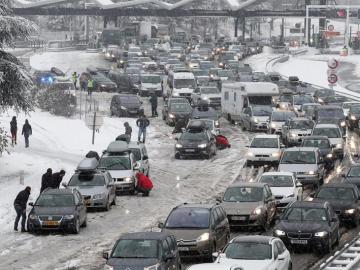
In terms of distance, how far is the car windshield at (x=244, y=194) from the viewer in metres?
31.5

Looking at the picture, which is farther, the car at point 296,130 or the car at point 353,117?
the car at point 353,117

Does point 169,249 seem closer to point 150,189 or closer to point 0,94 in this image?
point 150,189

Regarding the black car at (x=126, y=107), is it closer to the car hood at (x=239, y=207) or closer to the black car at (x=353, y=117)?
the black car at (x=353, y=117)

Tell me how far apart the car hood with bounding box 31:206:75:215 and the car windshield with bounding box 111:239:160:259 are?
753cm

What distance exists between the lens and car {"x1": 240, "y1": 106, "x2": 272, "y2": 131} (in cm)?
5916

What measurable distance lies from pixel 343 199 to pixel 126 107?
35013 millimetres

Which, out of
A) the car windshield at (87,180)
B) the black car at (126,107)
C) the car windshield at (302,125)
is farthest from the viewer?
the black car at (126,107)

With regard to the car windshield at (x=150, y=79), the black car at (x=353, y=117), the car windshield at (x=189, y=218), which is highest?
the car windshield at (x=189, y=218)

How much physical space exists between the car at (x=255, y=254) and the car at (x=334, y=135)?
25563mm

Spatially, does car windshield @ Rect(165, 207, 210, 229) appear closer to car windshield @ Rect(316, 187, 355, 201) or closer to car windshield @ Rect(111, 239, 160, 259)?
car windshield @ Rect(111, 239, 160, 259)

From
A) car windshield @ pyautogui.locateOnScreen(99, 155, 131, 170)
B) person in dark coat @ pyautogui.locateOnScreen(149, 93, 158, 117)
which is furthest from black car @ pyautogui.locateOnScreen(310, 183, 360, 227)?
person in dark coat @ pyautogui.locateOnScreen(149, 93, 158, 117)

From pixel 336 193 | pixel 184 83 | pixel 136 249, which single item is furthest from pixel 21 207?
pixel 184 83

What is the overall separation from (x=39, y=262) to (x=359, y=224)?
36.3ft

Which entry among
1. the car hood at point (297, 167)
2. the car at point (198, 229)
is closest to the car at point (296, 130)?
the car hood at point (297, 167)
